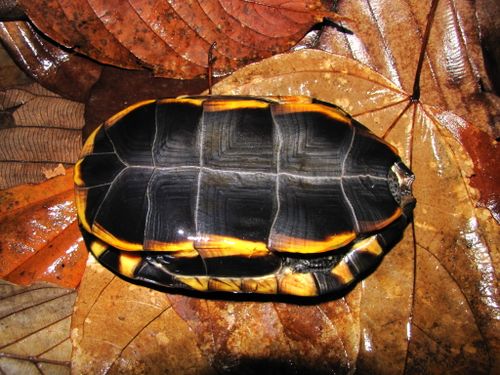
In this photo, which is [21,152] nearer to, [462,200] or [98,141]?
[98,141]

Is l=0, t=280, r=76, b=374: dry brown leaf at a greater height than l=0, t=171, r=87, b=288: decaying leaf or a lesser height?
lesser

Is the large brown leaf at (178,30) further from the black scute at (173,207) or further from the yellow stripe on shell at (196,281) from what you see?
the yellow stripe on shell at (196,281)

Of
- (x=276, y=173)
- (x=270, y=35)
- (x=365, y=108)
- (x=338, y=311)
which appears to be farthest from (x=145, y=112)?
(x=338, y=311)

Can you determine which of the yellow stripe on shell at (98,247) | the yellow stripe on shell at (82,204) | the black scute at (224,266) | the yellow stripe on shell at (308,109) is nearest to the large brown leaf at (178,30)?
the yellow stripe on shell at (308,109)

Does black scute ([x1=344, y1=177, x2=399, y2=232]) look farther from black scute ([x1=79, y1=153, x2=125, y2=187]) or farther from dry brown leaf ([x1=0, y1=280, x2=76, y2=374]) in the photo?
dry brown leaf ([x1=0, y1=280, x2=76, y2=374])

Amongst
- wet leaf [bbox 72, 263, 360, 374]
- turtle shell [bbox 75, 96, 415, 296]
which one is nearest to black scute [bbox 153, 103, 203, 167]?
turtle shell [bbox 75, 96, 415, 296]

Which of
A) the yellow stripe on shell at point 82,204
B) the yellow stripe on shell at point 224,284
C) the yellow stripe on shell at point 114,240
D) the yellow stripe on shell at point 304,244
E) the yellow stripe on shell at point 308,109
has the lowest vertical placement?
the yellow stripe on shell at point 224,284
